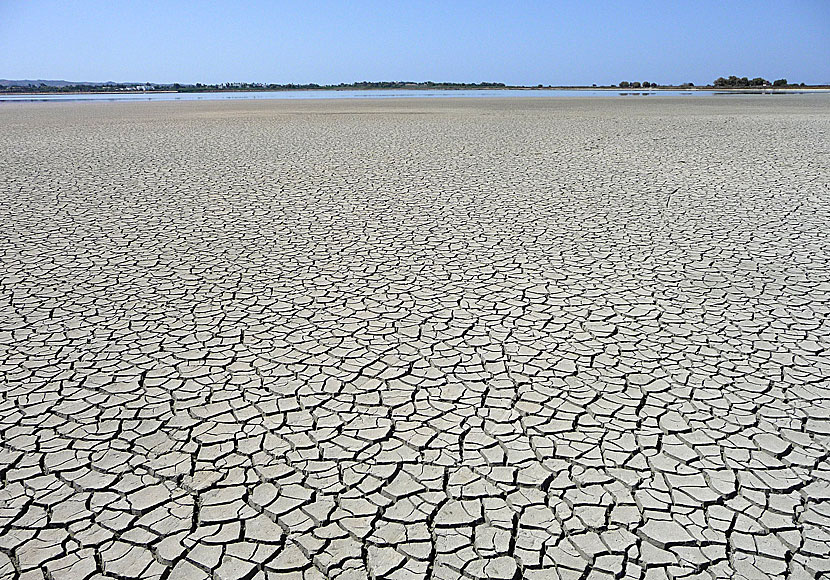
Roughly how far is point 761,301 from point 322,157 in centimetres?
746

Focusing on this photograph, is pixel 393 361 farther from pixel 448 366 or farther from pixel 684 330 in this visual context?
pixel 684 330

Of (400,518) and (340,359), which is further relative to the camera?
(340,359)

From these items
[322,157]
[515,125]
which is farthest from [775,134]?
[322,157]

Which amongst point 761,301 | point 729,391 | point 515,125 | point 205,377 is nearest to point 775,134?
point 515,125

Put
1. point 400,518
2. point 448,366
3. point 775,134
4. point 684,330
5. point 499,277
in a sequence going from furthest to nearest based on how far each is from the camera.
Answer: point 775,134
point 499,277
point 684,330
point 448,366
point 400,518

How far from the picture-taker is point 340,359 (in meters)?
2.97

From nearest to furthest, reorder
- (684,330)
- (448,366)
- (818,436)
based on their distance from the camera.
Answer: (818,436) < (448,366) < (684,330)

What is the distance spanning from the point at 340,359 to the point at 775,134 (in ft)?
42.1

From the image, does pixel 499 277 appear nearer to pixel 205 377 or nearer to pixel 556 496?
pixel 205 377

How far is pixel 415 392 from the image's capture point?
8.79 feet

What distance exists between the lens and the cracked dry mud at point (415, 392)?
184cm

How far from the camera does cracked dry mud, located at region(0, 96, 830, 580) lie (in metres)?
1.84

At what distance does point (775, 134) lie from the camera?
43.2 feet

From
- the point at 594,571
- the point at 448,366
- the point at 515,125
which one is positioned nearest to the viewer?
the point at 594,571
